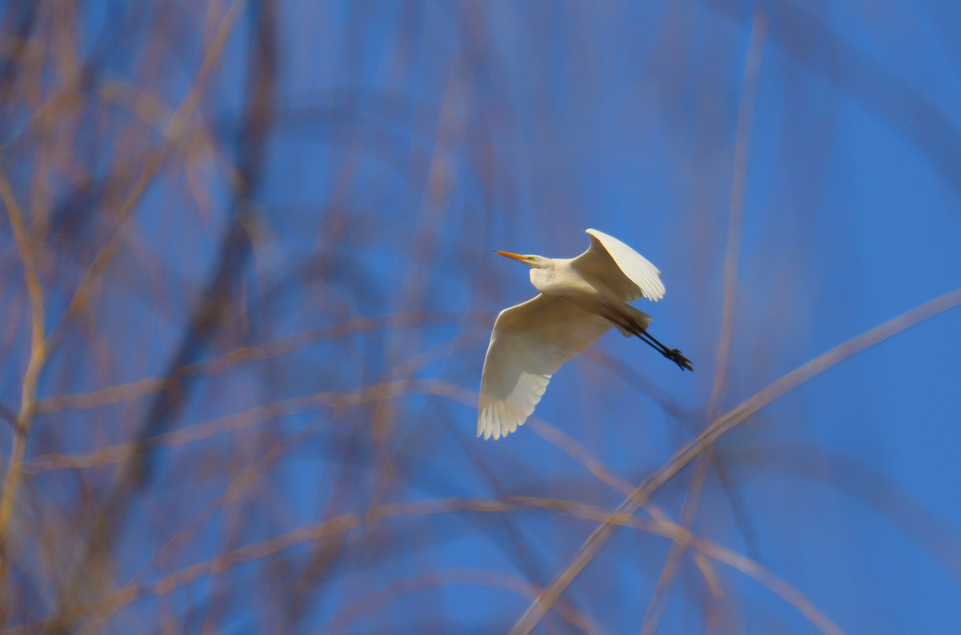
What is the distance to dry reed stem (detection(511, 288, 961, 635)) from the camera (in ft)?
3.42

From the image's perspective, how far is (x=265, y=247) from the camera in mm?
1296

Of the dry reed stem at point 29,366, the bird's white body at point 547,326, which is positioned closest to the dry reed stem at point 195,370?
the dry reed stem at point 29,366

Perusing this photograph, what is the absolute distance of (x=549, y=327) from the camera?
2855mm

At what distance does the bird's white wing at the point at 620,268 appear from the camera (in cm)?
177

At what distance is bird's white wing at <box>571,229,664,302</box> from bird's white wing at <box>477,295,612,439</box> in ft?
0.65

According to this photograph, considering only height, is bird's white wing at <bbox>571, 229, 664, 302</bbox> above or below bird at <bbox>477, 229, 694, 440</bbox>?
above

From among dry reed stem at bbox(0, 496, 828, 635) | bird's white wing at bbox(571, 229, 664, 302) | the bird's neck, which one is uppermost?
bird's white wing at bbox(571, 229, 664, 302)

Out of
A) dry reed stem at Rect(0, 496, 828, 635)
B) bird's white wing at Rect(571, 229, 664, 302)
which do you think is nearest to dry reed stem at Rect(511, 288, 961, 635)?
dry reed stem at Rect(0, 496, 828, 635)

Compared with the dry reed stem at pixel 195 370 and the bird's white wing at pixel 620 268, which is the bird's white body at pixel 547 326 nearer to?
the bird's white wing at pixel 620 268

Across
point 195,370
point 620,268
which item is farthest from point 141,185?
point 620,268

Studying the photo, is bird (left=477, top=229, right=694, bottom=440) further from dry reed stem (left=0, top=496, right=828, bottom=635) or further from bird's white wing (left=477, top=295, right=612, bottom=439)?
dry reed stem (left=0, top=496, right=828, bottom=635)

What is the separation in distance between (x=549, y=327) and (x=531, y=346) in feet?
0.34

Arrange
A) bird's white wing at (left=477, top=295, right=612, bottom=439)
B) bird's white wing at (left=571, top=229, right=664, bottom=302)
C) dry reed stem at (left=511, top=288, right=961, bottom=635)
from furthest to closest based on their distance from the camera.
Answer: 1. bird's white wing at (left=477, top=295, right=612, bottom=439)
2. bird's white wing at (left=571, top=229, right=664, bottom=302)
3. dry reed stem at (left=511, top=288, right=961, bottom=635)

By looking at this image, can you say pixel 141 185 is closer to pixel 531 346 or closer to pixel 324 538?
pixel 324 538
